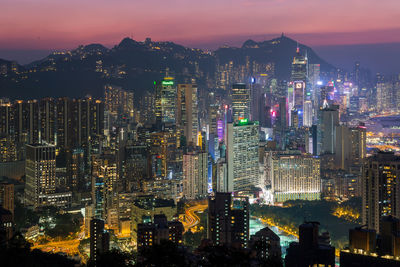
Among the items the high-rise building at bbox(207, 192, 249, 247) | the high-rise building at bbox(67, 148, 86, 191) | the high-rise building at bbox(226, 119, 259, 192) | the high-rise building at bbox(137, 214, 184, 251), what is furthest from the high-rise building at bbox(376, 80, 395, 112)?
the high-rise building at bbox(137, 214, 184, 251)

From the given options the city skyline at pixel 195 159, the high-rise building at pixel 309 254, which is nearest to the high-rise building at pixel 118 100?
the city skyline at pixel 195 159

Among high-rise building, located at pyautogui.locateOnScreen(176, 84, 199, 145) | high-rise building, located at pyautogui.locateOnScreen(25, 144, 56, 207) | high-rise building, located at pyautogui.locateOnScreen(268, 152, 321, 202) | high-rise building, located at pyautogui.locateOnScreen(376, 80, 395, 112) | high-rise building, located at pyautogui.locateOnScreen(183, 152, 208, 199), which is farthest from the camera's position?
Result: high-rise building, located at pyautogui.locateOnScreen(376, 80, 395, 112)

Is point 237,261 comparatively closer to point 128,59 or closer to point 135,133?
point 135,133

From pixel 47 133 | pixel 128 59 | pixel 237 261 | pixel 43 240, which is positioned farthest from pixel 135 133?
pixel 237 261

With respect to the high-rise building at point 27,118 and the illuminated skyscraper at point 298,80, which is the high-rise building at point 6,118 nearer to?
the high-rise building at point 27,118

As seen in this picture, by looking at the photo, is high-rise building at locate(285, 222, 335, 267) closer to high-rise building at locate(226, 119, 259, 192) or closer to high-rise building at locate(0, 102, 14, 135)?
high-rise building at locate(226, 119, 259, 192)

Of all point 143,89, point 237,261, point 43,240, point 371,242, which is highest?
point 143,89
